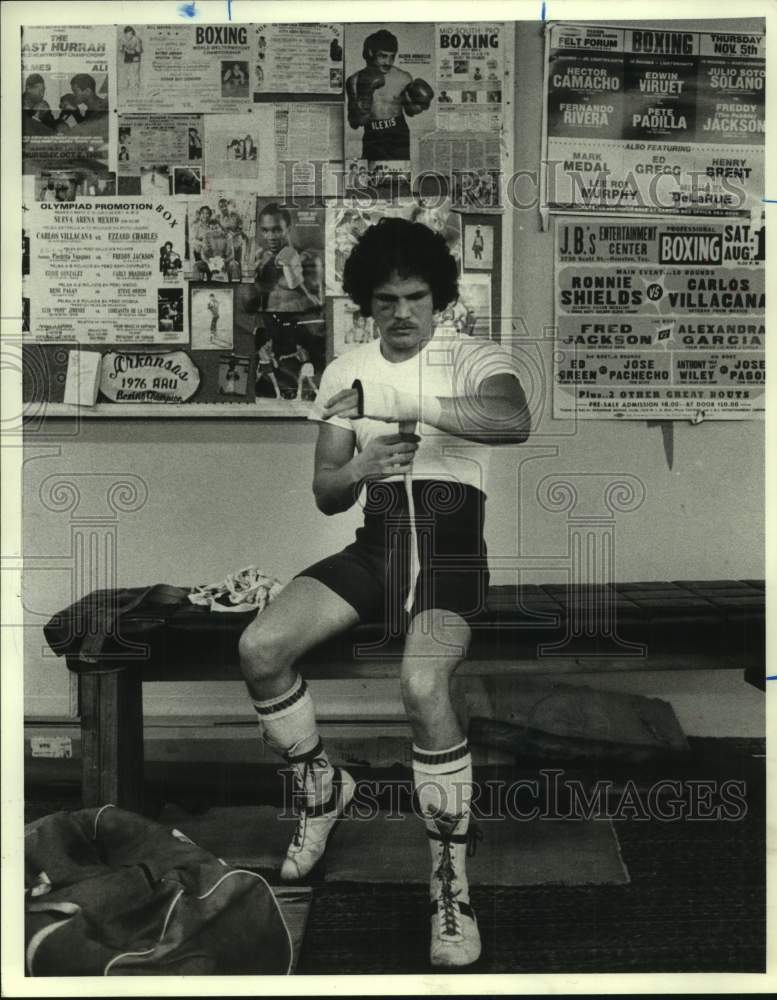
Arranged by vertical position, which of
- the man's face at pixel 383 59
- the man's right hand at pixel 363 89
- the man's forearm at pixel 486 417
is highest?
the man's face at pixel 383 59

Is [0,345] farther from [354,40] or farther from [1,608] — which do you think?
[354,40]

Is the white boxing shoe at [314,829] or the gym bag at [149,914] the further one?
the white boxing shoe at [314,829]

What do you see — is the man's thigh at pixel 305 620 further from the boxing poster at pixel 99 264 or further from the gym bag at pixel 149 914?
the boxing poster at pixel 99 264

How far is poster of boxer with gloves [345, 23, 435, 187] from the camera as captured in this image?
2678mm

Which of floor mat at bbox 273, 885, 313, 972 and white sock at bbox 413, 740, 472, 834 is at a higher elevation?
white sock at bbox 413, 740, 472, 834

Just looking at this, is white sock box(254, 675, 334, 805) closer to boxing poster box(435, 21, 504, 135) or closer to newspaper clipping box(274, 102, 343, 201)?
newspaper clipping box(274, 102, 343, 201)

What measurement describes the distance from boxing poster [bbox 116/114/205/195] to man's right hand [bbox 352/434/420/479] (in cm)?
82

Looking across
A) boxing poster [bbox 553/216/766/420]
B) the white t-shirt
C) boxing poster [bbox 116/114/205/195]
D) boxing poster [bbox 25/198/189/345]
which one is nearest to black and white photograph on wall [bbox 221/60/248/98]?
boxing poster [bbox 116/114/205/195]

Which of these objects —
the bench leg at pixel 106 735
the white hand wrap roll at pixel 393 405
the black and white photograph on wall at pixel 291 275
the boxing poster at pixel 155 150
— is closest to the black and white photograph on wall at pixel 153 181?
the boxing poster at pixel 155 150

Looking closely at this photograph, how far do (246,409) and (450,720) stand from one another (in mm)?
952

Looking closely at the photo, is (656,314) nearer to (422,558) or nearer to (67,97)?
(422,558)

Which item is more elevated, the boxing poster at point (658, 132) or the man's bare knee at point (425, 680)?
the boxing poster at point (658, 132)

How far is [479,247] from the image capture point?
107 inches

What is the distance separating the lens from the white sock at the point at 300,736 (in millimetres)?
2705
